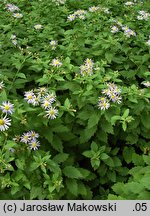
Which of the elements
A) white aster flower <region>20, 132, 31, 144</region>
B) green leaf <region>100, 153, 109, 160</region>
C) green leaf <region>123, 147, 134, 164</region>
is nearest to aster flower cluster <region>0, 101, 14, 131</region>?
white aster flower <region>20, 132, 31, 144</region>

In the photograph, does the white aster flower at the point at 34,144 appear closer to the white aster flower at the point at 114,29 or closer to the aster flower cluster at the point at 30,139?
the aster flower cluster at the point at 30,139

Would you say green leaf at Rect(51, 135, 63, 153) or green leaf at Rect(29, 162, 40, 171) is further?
green leaf at Rect(51, 135, 63, 153)

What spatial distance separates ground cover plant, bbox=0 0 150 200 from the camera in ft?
9.24

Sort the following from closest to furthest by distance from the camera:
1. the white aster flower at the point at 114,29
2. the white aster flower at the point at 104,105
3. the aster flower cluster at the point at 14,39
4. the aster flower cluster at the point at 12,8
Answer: the white aster flower at the point at 104,105 → the aster flower cluster at the point at 14,39 → the white aster flower at the point at 114,29 → the aster flower cluster at the point at 12,8

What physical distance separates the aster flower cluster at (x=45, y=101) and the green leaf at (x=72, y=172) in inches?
17.3

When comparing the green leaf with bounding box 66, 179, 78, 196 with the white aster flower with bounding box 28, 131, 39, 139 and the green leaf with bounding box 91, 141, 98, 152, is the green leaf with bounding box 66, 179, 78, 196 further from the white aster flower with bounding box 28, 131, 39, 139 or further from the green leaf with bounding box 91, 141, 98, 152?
the white aster flower with bounding box 28, 131, 39, 139

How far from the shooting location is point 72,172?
9.85ft

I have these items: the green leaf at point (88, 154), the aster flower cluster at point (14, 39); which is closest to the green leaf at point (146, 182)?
the green leaf at point (88, 154)

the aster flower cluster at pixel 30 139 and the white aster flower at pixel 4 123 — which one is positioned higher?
the white aster flower at pixel 4 123

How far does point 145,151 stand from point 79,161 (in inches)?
24.1

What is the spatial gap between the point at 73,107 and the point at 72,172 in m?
0.59

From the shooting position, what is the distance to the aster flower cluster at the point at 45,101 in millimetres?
2945

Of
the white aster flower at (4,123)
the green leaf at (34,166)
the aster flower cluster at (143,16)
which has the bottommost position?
the green leaf at (34,166)

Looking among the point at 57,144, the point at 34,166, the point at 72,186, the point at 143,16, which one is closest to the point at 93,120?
the point at 57,144
